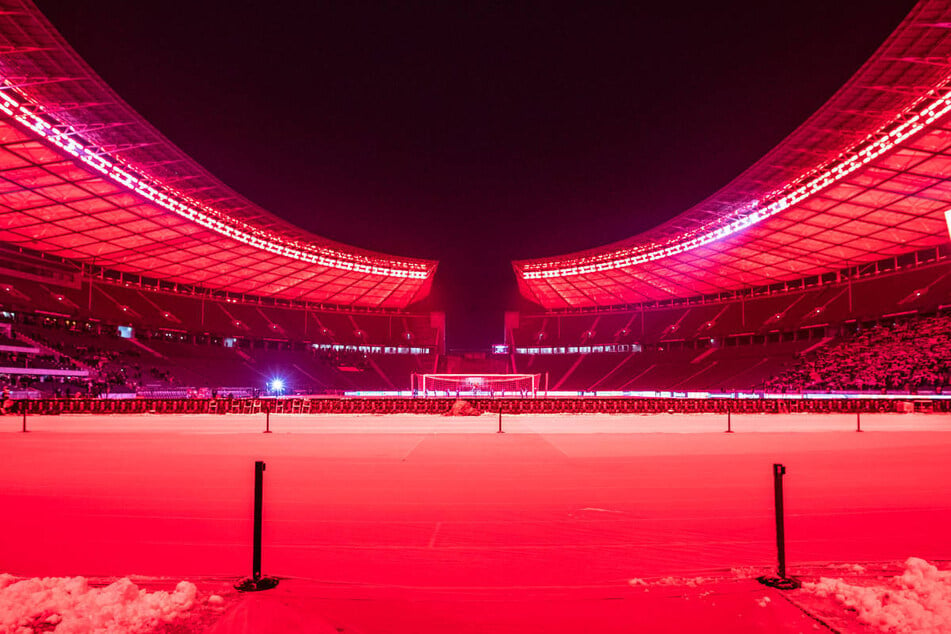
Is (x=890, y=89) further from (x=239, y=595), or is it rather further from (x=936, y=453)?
(x=239, y=595)

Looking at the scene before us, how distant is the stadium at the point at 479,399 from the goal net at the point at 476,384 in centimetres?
101

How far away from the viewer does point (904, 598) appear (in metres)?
3.81

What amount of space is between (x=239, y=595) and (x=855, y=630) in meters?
4.37

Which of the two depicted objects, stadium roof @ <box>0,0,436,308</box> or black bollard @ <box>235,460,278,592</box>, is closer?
black bollard @ <box>235,460,278,592</box>

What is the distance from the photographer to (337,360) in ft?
210

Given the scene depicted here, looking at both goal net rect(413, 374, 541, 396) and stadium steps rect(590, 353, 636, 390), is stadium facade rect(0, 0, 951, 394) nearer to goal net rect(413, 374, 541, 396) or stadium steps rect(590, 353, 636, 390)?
stadium steps rect(590, 353, 636, 390)

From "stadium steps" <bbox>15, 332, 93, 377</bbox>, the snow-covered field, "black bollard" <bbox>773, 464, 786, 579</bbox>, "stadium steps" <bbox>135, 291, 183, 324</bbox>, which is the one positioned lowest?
the snow-covered field

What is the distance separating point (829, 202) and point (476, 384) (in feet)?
103

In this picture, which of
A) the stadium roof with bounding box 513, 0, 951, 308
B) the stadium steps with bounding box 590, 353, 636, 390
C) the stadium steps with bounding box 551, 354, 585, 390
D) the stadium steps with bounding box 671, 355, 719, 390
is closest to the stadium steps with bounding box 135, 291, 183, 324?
the stadium roof with bounding box 513, 0, 951, 308

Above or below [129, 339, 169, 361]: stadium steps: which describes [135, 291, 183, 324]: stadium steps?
above

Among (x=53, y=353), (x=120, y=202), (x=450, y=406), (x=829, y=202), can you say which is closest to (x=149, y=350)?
(x=53, y=353)

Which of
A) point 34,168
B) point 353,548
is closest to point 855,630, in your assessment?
point 353,548

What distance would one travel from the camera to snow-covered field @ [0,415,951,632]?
4406 mm

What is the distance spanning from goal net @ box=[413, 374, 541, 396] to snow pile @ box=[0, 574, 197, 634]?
42944mm
